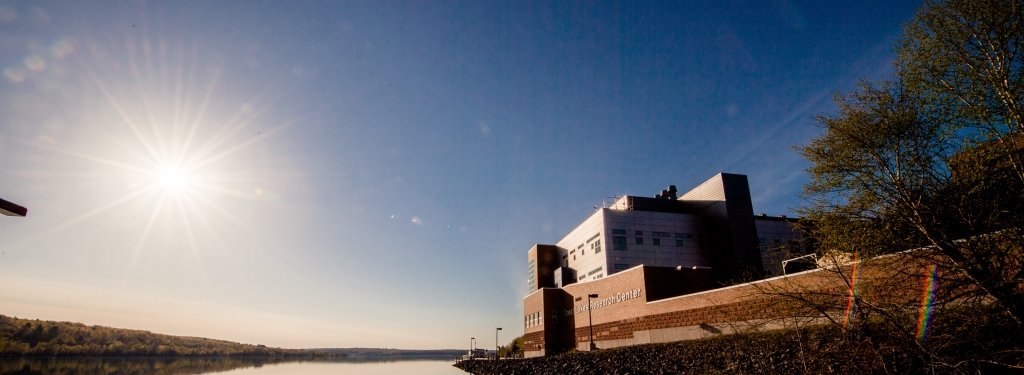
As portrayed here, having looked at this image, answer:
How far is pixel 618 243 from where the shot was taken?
177 feet

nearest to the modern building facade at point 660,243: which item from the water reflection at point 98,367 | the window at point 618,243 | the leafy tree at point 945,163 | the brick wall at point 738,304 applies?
the window at point 618,243

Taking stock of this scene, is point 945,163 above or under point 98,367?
above

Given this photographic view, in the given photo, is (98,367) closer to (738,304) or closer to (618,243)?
(618,243)

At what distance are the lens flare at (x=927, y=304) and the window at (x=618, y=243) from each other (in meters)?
45.2

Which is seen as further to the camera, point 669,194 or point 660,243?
point 669,194

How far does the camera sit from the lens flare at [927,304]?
8.38m

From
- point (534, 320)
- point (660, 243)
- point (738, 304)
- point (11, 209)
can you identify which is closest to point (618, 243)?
point (660, 243)

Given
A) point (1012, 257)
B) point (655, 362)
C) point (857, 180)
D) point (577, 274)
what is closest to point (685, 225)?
point (577, 274)

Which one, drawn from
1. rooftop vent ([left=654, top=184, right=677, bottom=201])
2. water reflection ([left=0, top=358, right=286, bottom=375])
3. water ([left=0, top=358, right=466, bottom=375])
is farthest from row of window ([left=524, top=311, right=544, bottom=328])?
water reflection ([left=0, top=358, right=286, bottom=375])

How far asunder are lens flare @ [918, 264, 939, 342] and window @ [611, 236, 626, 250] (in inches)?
1781

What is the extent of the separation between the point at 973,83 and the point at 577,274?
52.7 m

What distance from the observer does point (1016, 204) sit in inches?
336

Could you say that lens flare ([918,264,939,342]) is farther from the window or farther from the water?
the window

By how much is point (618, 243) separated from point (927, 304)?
46.4m
